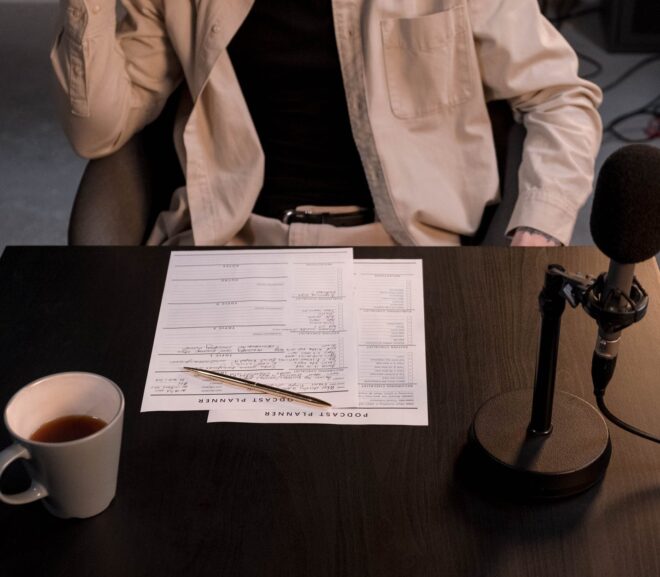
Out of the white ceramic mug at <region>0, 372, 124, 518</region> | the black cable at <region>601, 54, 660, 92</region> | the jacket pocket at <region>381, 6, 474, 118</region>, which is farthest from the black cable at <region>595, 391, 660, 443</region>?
the black cable at <region>601, 54, 660, 92</region>

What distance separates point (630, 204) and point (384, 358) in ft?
1.24

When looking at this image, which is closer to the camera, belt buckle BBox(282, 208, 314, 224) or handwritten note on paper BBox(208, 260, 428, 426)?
handwritten note on paper BBox(208, 260, 428, 426)

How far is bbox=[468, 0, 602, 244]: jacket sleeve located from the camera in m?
1.38

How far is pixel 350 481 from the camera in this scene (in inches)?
35.0

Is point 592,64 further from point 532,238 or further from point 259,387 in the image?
point 259,387

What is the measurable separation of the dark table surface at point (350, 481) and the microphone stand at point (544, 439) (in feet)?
0.06

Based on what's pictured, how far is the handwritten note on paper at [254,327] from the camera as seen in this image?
0.99 meters

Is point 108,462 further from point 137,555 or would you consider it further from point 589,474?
point 589,474

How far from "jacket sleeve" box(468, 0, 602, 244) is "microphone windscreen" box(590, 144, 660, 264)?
637 millimetres

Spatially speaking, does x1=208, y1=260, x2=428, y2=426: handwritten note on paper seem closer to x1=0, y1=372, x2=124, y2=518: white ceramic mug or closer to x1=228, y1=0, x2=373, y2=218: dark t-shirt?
x1=0, y1=372, x2=124, y2=518: white ceramic mug

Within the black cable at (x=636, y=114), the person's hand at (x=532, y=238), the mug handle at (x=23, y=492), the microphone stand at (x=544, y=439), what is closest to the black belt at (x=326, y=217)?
the person's hand at (x=532, y=238)

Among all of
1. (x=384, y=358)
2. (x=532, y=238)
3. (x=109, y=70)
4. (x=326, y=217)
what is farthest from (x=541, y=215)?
(x=109, y=70)

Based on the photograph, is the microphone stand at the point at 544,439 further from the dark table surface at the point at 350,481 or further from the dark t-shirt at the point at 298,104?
the dark t-shirt at the point at 298,104

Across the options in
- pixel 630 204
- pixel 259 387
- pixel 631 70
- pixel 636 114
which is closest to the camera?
pixel 630 204
